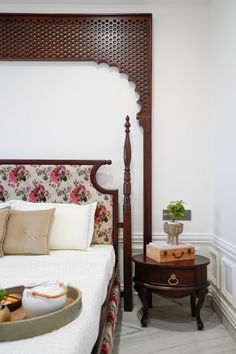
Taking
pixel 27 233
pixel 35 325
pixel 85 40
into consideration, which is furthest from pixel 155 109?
pixel 35 325

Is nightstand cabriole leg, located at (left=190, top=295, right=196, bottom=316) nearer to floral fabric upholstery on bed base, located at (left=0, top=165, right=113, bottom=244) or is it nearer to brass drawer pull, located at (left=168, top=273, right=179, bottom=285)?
brass drawer pull, located at (left=168, top=273, right=179, bottom=285)

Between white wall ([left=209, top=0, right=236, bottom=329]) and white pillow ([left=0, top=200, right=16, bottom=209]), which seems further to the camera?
white pillow ([left=0, top=200, right=16, bottom=209])

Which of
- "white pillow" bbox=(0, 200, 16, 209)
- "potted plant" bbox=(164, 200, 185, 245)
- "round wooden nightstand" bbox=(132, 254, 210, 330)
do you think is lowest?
"round wooden nightstand" bbox=(132, 254, 210, 330)

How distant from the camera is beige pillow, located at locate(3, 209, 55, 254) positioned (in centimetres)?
258

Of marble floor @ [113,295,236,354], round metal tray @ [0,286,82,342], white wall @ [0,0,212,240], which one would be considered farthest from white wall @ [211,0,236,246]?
round metal tray @ [0,286,82,342]

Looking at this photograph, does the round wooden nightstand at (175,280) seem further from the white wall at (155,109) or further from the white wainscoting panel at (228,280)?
the white wall at (155,109)

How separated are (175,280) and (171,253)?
21cm

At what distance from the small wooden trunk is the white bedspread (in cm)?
35

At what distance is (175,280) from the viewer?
2584 mm

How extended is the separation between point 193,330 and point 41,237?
4.34 ft

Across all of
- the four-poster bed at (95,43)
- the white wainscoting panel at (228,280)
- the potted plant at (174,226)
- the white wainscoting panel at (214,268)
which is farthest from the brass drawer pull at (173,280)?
the four-poster bed at (95,43)

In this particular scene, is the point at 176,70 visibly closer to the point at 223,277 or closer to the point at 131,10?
the point at 131,10

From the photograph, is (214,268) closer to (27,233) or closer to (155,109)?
(155,109)

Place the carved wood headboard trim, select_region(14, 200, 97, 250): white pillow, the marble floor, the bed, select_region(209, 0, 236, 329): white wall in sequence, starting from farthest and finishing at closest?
the carved wood headboard trim < select_region(14, 200, 97, 250): white pillow < select_region(209, 0, 236, 329): white wall < the marble floor < the bed
